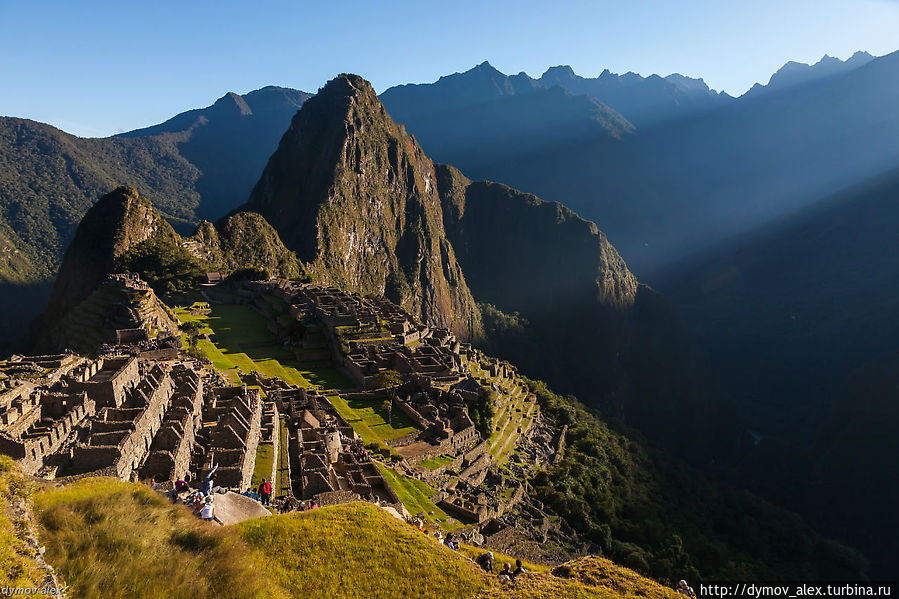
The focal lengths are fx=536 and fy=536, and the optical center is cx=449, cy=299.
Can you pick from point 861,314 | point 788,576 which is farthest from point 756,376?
point 788,576

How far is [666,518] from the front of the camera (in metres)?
55.4

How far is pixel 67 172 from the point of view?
15525 centimetres

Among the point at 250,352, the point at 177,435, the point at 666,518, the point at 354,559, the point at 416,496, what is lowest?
the point at 666,518

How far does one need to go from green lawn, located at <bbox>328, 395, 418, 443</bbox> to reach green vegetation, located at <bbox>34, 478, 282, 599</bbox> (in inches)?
858

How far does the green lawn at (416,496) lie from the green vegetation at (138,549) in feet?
49.6

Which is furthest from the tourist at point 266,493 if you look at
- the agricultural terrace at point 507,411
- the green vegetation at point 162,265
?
the green vegetation at point 162,265

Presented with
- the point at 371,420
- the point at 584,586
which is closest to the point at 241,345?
the point at 371,420

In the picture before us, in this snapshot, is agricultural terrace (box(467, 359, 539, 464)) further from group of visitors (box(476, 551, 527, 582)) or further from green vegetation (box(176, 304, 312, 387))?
group of visitors (box(476, 551, 527, 582))

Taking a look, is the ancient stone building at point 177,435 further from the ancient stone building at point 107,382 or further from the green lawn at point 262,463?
the green lawn at point 262,463

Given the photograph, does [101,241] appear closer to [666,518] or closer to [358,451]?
[358,451]

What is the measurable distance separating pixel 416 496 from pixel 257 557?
16995mm

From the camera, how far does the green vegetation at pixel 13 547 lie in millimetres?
8039

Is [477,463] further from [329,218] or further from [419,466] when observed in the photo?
[329,218]

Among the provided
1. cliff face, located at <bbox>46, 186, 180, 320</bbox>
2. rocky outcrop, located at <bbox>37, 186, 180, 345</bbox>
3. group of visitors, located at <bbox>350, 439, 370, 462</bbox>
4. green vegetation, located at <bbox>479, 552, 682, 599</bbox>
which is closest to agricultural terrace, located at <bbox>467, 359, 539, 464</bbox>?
group of visitors, located at <bbox>350, 439, 370, 462</bbox>
